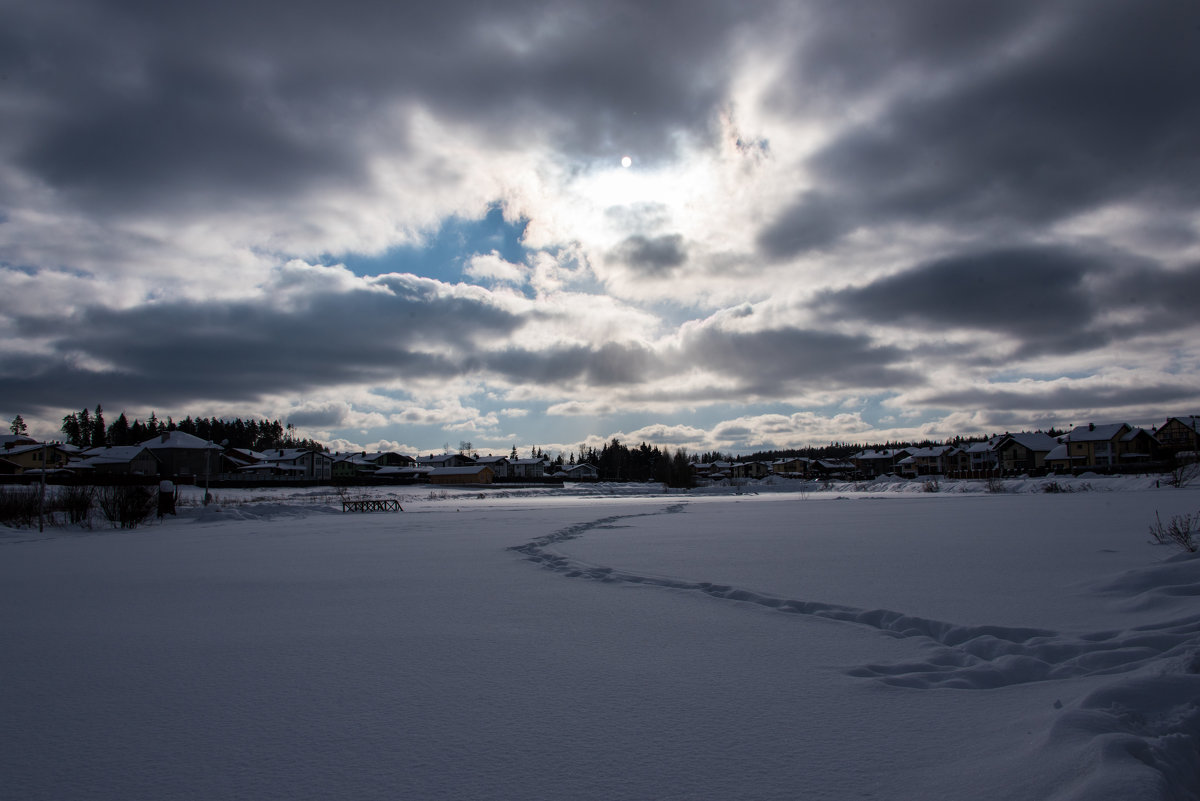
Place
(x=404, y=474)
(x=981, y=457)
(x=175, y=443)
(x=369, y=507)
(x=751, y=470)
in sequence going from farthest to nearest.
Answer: (x=751, y=470) < (x=981, y=457) < (x=404, y=474) < (x=175, y=443) < (x=369, y=507)

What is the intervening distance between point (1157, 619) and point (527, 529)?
1380 centimetres

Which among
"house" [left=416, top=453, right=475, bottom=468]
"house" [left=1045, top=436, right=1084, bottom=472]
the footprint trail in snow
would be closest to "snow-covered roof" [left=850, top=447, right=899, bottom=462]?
"house" [left=1045, top=436, right=1084, bottom=472]

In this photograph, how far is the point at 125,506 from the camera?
22.5 metres

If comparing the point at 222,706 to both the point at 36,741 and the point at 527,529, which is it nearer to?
the point at 36,741

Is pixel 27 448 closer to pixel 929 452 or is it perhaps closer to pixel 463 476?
pixel 463 476

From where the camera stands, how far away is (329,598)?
729cm

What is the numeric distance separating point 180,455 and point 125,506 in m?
60.2

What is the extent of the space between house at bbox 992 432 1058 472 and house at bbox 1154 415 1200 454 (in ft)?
41.9

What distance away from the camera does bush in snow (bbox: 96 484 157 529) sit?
22.5m

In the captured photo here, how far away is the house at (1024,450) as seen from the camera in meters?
90.6

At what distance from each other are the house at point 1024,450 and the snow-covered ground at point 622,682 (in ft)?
323

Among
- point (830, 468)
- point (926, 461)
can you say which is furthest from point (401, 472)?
point (926, 461)

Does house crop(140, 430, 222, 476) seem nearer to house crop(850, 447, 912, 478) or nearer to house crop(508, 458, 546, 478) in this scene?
house crop(508, 458, 546, 478)

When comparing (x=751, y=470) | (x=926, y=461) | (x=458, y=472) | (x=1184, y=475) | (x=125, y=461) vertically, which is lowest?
(x=751, y=470)
